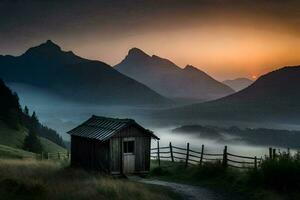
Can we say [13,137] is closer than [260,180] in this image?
No

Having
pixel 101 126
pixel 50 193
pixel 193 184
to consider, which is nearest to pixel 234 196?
pixel 193 184

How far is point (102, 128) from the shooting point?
38.5 metres

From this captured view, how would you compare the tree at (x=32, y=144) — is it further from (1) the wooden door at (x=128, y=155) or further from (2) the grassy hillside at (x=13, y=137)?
(1) the wooden door at (x=128, y=155)

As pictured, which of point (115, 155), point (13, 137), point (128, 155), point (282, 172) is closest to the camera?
point (282, 172)

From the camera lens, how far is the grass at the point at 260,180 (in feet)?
85.9

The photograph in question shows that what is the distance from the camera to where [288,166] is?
26.5m

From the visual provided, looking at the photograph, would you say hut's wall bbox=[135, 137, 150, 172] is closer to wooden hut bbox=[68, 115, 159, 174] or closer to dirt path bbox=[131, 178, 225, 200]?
wooden hut bbox=[68, 115, 159, 174]

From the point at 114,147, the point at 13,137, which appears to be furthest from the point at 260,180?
the point at 13,137

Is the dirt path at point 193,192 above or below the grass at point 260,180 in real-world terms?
below

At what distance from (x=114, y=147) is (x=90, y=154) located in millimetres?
2809

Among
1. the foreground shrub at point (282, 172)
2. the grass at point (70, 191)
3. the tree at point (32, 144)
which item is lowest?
the grass at point (70, 191)

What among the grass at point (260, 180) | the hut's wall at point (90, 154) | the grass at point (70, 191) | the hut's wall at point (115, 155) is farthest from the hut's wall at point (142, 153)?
the grass at point (70, 191)

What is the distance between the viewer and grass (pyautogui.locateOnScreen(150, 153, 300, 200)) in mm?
26188

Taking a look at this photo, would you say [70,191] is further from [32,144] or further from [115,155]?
[32,144]
